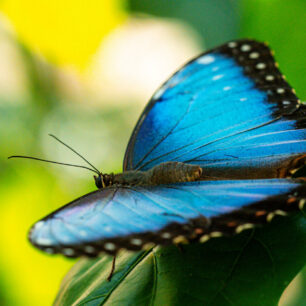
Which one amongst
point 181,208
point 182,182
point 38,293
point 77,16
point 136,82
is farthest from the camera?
point 136,82

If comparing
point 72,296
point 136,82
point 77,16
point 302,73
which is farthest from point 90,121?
point 72,296

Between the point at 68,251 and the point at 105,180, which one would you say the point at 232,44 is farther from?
the point at 68,251

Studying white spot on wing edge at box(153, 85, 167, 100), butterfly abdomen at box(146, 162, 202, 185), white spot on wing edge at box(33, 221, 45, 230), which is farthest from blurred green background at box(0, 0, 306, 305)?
white spot on wing edge at box(33, 221, 45, 230)

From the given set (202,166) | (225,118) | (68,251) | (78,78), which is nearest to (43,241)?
(68,251)

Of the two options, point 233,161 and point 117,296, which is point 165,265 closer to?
point 117,296

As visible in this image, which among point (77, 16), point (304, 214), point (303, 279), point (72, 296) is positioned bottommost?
point (303, 279)

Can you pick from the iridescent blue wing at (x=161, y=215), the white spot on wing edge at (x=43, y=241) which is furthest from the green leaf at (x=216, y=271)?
the white spot on wing edge at (x=43, y=241)

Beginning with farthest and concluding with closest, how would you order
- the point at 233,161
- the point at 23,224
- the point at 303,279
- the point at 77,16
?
the point at 77,16 < the point at 23,224 < the point at 303,279 < the point at 233,161
